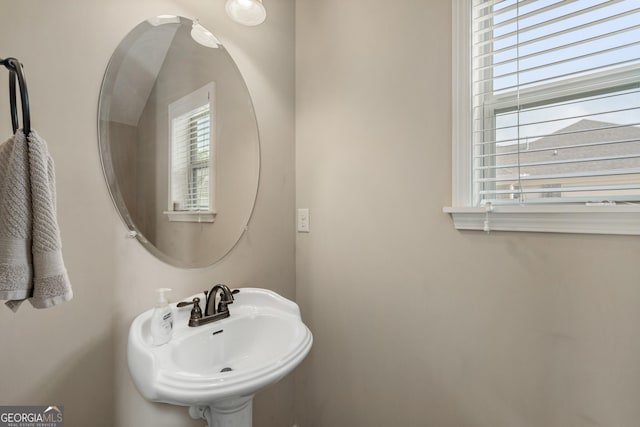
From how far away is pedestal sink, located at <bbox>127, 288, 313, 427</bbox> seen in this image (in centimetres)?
73

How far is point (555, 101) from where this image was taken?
944mm

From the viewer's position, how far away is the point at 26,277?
0.55 meters

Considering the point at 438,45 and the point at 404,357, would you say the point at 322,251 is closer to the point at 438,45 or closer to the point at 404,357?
the point at 404,357

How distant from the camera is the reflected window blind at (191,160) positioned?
1.15 m

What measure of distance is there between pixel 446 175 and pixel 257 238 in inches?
33.9

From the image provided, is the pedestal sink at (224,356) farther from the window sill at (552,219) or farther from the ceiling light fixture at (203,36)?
the ceiling light fixture at (203,36)

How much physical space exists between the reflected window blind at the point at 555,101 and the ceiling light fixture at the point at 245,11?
0.80 metres

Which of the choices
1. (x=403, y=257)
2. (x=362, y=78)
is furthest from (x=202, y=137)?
(x=403, y=257)

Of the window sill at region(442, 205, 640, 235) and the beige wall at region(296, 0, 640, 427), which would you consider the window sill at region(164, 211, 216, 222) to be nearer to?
the beige wall at region(296, 0, 640, 427)

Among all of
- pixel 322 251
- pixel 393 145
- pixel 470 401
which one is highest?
pixel 393 145

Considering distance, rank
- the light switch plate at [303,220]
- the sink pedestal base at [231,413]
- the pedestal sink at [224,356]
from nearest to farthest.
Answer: the pedestal sink at [224,356] → the sink pedestal base at [231,413] → the light switch plate at [303,220]

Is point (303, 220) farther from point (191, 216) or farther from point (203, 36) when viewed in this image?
point (203, 36)

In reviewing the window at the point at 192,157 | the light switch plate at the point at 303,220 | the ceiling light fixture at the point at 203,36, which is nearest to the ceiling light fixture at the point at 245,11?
the ceiling light fixture at the point at 203,36

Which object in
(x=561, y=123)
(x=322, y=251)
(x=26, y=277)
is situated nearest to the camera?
(x=26, y=277)
